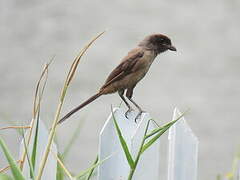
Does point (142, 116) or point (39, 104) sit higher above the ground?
point (142, 116)

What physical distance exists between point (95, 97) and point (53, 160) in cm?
42

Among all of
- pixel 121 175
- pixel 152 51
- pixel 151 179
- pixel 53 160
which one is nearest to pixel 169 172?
pixel 151 179

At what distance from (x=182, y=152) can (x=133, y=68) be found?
0.49 m

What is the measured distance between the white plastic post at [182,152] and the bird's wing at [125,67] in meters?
0.41

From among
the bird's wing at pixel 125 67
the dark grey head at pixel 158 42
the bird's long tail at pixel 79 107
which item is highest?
the dark grey head at pixel 158 42

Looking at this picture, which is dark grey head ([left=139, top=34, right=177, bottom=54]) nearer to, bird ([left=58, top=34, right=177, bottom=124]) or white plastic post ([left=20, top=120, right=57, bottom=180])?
bird ([left=58, top=34, right=177, bottom=124])

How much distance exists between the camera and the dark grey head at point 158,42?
6.81 ft

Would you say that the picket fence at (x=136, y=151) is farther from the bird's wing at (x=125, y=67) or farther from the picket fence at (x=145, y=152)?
the bird's wing at (x=125, y=67)

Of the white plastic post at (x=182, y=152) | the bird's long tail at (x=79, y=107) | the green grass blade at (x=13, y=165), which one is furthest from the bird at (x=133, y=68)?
the green grass blade at (x=13, y=165)

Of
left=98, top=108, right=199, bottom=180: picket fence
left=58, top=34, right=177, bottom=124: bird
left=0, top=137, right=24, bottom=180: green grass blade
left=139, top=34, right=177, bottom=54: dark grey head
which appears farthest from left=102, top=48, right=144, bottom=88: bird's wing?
left=0, top=137, right=24, bottom=180: green grass blade

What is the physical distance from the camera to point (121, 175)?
4.46ft

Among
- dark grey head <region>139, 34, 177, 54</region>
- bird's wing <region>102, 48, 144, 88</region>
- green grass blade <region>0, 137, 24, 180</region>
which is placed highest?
dark grey head <region>139, 34, 177, 54</region>

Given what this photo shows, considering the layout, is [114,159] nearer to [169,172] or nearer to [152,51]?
[169,172]

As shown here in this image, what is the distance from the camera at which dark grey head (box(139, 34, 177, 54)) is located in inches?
81.7
